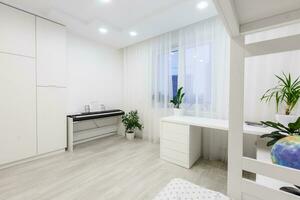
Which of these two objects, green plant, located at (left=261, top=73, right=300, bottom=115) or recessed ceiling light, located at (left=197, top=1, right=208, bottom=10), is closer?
green plant, located at (left=261, top=73, right=300, bottom=115)

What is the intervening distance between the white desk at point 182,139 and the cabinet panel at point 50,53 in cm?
226

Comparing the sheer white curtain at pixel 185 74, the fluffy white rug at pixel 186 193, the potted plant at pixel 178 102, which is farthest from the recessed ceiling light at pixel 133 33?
the fluffy white rug at pixel 186 193

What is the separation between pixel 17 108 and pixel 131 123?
7.40ft

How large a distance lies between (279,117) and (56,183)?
2.94 meters

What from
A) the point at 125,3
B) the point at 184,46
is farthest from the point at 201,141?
the point at 125,3

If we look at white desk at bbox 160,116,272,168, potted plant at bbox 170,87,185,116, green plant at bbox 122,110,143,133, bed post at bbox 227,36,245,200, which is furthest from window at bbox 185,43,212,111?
bed post at bbox 227,36,245,200

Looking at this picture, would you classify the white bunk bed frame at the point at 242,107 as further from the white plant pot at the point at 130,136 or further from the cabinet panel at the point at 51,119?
the white plant pot at the point at 130,136

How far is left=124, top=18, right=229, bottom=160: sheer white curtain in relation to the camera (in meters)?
2.65

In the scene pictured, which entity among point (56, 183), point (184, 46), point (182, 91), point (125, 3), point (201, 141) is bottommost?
point (56, 183)

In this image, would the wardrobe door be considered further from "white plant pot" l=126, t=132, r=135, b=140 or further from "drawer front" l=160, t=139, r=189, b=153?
"drawer front" l=160, t=139, r=189, b=153

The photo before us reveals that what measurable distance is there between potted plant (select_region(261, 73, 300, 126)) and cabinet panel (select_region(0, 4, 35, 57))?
385cm

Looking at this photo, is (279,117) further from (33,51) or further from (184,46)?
(33,51)

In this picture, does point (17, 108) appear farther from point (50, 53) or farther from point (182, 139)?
point (182, 139)

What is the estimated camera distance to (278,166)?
66cm
